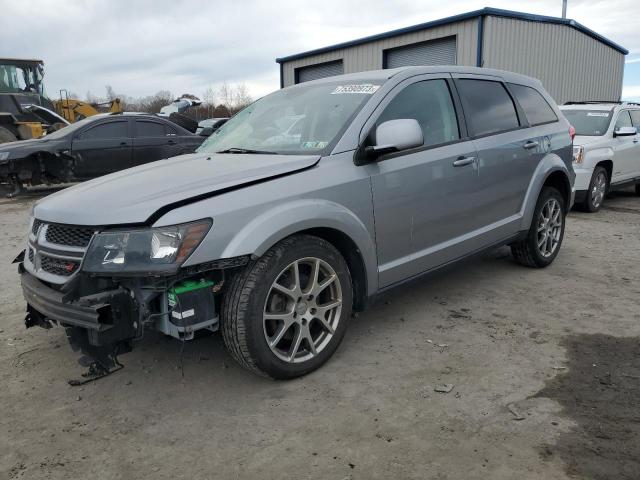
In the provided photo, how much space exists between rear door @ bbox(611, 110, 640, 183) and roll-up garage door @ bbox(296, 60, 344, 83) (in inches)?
485

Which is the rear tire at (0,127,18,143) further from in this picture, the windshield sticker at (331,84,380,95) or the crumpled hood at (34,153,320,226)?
the windshield sticker at (331,84,380,95)

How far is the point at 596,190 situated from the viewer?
27.9 ft

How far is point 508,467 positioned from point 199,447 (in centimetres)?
139

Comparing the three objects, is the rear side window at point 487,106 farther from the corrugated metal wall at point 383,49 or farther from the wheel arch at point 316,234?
the corrugated metal wall at point 383,49

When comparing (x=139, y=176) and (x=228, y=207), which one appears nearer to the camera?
(x=228, y=207)

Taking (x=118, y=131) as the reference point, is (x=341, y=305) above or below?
below

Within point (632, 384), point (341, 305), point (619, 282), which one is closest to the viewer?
point (632, 384)

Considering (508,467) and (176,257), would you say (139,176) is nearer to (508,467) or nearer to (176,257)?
(176,257)

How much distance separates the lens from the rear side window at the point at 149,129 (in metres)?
10.8

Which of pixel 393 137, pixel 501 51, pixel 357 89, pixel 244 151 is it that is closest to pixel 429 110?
pixel 357 89

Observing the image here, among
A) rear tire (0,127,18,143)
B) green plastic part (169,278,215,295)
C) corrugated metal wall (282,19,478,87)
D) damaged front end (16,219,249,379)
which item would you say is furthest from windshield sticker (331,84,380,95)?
corrugated metal wall (282,19,478,87)

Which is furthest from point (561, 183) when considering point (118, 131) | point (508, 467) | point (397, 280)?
point (118, 131)

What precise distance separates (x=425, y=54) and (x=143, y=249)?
16410 mm

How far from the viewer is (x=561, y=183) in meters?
5.31
